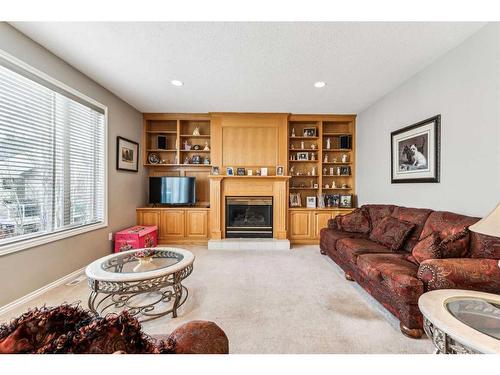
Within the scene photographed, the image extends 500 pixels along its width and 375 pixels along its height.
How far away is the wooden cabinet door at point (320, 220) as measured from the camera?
4352mm

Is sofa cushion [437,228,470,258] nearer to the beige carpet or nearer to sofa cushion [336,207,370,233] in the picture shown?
the beige carpet

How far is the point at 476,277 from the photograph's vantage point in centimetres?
151

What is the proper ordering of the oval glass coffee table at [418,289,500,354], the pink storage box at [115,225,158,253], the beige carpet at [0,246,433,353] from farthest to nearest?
the pink storage box at [115,225,158,253] → the beige carpet at [0,246,433,353] → the oval glass coffee table at [418,289,500,354]

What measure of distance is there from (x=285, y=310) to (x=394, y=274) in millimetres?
1021

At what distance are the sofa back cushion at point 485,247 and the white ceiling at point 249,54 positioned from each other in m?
1.90

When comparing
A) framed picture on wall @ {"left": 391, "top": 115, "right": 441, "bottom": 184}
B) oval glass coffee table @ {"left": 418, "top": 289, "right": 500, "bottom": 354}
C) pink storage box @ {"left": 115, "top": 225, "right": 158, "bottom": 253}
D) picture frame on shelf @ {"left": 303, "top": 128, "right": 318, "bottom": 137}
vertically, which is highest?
picture frame on shelf @ {"left": 303, "top": 128, "right": 318, "bottom": 137}

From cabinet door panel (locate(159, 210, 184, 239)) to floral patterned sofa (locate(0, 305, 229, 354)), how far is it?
3837 mm

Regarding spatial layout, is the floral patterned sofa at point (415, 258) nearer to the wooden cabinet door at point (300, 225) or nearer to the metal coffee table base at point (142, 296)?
the wooden cabinet door at point (300, 225)

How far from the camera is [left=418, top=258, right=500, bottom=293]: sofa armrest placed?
58.9 inches

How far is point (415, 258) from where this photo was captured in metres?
1.98

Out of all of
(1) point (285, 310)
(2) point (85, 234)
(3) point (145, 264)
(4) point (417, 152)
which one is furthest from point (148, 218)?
(4) point (417, 152)

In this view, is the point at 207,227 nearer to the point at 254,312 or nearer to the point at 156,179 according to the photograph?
the point at 156,179

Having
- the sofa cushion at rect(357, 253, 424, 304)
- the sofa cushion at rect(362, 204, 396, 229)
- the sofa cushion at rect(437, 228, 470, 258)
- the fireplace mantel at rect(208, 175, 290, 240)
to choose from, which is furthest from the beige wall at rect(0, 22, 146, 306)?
the sofa cushion at rect(362, 204, 396, 229)
